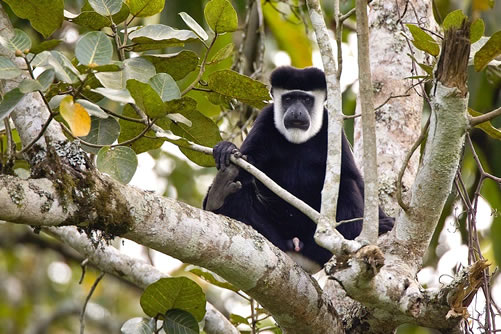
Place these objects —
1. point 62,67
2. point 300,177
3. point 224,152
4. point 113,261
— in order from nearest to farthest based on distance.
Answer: point 62,67, point 224,152, point 113,261, point 300,177

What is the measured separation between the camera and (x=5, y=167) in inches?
80.1

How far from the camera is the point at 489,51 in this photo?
7.21 ft

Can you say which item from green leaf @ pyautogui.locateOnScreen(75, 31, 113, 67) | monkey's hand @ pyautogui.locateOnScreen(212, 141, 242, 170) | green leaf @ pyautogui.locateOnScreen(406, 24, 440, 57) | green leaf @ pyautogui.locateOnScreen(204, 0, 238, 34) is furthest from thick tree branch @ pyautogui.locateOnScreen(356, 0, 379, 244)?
monkey's hand @ pyautogui.locateOnScreen(212, 141, 242, 170)

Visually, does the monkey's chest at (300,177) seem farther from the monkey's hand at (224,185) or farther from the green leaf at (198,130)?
the green leaf at (198,130)

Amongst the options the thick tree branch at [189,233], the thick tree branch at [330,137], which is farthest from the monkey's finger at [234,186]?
the thick tree branch at [330,137]

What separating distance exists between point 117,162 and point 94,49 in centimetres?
44

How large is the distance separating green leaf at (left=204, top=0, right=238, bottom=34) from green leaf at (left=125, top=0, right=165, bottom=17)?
0.20 meters

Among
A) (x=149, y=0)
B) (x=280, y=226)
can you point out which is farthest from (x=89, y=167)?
(x=280, y=226)

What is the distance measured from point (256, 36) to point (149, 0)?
2679 millimetres

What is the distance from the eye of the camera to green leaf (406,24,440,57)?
8.05ft

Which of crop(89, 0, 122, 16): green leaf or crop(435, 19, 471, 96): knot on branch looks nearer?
crop(435, 19, 471, 96): knot on branch

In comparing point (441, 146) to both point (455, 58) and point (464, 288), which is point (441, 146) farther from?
point (464, 288)

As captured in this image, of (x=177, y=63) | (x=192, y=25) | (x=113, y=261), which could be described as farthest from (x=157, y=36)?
(x=113, y=261)

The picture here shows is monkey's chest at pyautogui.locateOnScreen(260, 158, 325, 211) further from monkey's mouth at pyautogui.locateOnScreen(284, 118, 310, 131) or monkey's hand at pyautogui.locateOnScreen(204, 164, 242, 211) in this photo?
monkey's hand at pyautogui.locateOnScreen(204, 164, 242, 211)
